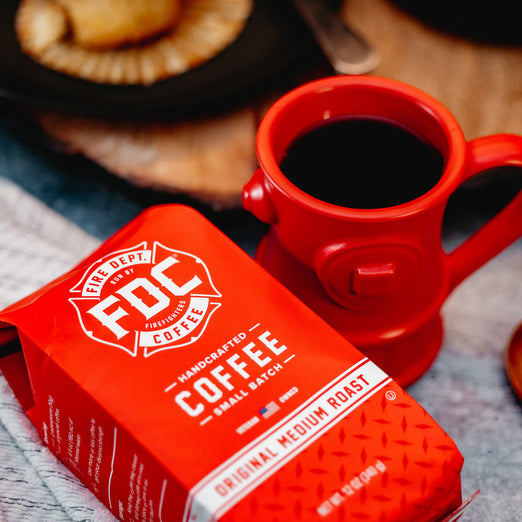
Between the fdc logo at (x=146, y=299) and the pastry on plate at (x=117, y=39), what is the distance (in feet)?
0.87

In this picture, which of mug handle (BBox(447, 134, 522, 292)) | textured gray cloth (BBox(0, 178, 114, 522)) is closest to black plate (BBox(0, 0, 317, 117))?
textured gray cloth (BBox(0, 178, 114, 522))

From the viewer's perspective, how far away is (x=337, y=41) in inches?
25.5

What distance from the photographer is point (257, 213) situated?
46cm

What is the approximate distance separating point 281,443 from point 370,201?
17 cm

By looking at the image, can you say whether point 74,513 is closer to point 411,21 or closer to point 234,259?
point 234,259

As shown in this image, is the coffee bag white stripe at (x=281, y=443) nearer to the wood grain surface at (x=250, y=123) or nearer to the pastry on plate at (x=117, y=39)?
the wood grain surface at (x=250, y=123)

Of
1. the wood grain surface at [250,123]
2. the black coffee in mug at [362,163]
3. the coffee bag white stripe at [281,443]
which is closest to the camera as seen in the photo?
the coffee bag white stripe at [281,443]

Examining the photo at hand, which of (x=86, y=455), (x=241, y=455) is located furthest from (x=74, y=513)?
(x=241, y=455)

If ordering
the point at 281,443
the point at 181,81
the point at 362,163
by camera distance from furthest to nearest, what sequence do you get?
the point at 181,81 → the point at 362,163 → the point at 281,443

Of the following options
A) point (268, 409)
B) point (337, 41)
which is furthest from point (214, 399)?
point (337, 41)

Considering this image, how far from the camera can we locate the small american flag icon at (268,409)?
0.36 m

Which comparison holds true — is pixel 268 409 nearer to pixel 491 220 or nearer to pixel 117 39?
pixel 491 220

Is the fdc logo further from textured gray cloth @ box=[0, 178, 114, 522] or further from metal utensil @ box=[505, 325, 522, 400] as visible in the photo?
metal utensil @ box=[505, 325, 522, 400]

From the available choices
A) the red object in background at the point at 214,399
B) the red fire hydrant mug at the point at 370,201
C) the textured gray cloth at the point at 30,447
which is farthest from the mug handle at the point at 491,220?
the textured gray cloth at the point at 30,447
